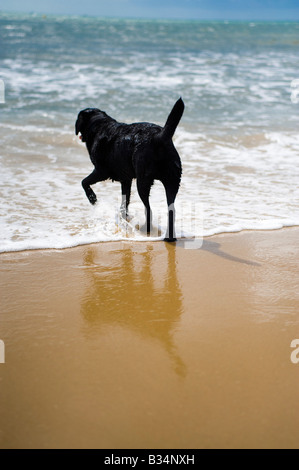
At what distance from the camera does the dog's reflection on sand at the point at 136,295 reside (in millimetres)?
3236

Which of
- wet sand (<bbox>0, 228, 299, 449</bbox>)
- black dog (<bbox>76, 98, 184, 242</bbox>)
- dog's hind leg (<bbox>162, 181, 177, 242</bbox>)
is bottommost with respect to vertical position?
wet sand (<bbox>0, 228, 299, 449</bbox>)

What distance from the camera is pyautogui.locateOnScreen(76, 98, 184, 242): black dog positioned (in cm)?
448

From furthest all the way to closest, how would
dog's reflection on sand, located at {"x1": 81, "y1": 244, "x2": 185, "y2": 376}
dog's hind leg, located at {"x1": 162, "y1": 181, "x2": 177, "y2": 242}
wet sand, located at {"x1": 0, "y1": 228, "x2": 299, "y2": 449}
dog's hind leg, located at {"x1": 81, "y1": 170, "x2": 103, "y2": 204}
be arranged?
dog's hind leg, located at {"x1": 81, "y1": 170, "x2": 103, "y2": 204}, dog's hind leg, located at {"x1": 162, "y1": 181, "x2": 177, "y2": 242}, dog's reflection on sand, located at {"x1": 81, "y1": 244, "x2": 185, "y2": 376}, wet sand, located at {"x1": 0, "y1": 228, "x2": 299, "y2": 449}

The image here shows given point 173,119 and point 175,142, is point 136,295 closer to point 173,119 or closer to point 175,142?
point 173,119

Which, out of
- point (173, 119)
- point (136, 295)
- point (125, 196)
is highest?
point (173, 119)

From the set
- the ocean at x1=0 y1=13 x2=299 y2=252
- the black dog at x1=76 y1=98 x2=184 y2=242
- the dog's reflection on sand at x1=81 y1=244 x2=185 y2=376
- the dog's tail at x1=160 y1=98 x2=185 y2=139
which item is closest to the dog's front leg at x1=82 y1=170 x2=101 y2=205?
the black dog at x1=76 y1=98 x2=184 y2=242

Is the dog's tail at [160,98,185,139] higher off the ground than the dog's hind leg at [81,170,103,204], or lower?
higher

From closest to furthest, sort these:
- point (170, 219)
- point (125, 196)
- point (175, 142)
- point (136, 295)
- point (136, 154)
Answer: point (136, 295) < point (136, 154) < point (170, 219) < point (125, 196) < point (175, 142)

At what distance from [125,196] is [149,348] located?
8.76ft

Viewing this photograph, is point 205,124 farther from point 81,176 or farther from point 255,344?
point 255,344

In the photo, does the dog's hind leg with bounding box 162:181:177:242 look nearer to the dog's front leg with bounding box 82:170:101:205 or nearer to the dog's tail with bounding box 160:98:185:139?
the dog's tail with bounding box 160:98:185:139

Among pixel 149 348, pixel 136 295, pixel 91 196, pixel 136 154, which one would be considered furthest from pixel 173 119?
pixel 149 348

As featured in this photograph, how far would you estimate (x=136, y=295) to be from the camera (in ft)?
12.1

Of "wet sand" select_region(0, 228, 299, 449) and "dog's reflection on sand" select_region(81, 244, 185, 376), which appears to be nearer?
"wet sand" select_region(0, 228, 299, 449)
